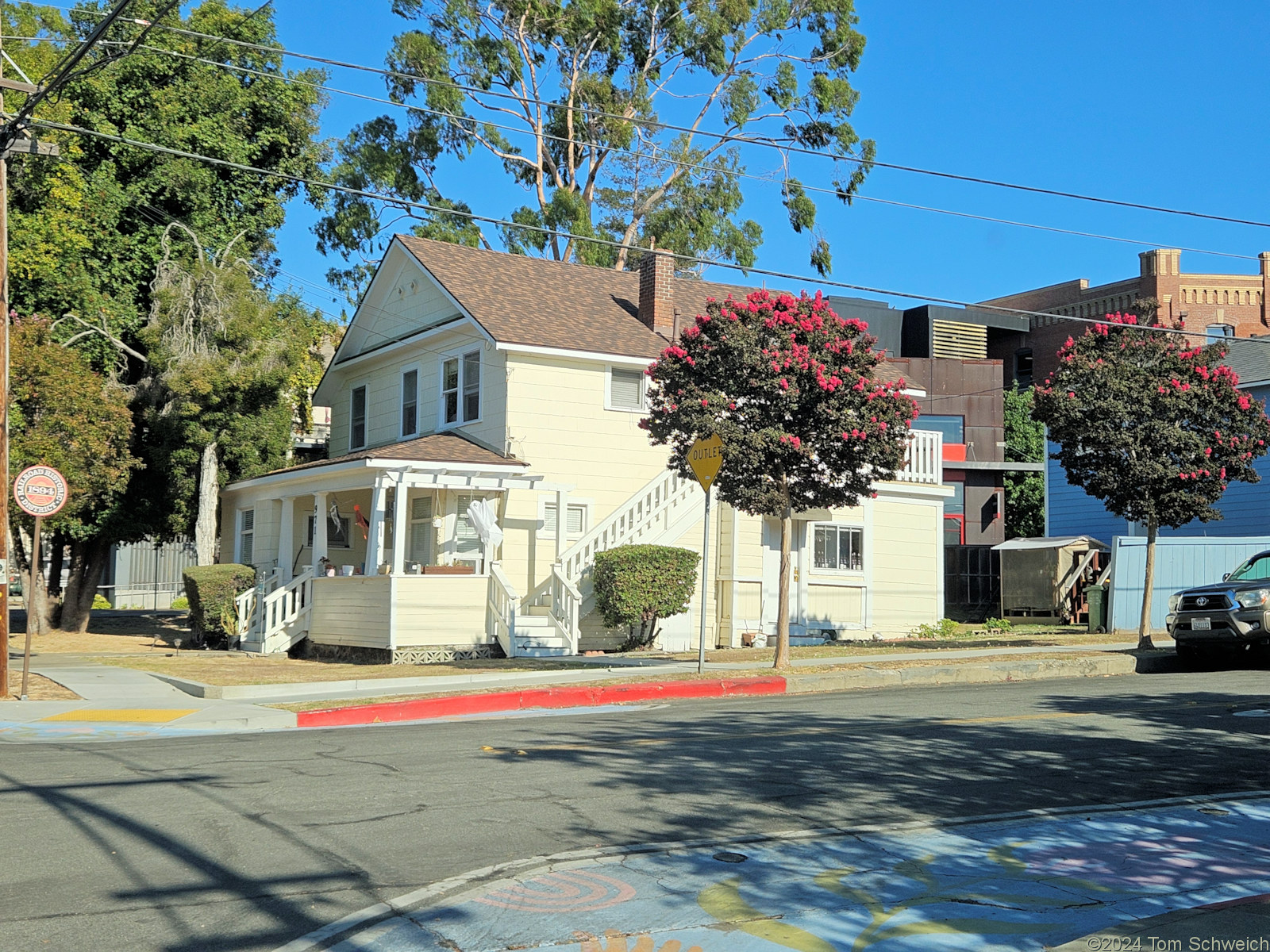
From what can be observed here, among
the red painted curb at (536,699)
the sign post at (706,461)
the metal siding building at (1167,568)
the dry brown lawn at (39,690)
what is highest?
the sign post at (706,461)

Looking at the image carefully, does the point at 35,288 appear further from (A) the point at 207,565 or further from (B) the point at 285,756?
(B) the point at 285,756

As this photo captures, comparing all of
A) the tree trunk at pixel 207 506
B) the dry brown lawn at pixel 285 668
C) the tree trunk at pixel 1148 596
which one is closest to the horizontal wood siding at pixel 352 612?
the dry brown lawn at pixel 285 668

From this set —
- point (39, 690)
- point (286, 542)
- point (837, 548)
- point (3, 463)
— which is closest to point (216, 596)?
point (286, 542)

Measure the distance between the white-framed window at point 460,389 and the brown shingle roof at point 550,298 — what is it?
131cm

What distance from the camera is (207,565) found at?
27.5 metres

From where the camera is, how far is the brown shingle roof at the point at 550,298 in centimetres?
2494

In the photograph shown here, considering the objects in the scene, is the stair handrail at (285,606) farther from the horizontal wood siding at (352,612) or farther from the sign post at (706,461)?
the sign post at (706,461)

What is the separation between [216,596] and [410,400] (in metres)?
6.26

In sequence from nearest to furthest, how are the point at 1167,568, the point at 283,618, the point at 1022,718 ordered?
1. the point at 1022,718
2. the point at 283,618
3. the point at 1167,568

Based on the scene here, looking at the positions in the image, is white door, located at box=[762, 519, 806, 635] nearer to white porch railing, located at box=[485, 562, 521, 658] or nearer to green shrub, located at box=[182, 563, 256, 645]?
white porch railing, located at box=[485, 562, 521, 658]

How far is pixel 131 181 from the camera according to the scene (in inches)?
1257

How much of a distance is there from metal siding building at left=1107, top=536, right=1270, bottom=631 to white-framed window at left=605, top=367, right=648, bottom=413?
34.5 ft

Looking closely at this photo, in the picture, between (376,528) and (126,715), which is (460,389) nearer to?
(376,528)

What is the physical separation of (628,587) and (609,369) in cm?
566
